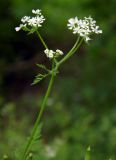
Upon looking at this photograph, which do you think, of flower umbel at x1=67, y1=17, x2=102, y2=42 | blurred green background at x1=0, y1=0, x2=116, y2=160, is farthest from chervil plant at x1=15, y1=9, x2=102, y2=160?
blurred green background at x1=0, y1=0, x2=116, y2=160

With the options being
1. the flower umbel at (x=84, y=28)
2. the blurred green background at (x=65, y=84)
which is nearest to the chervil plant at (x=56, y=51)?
the flower umbel at (x=84, y=28)

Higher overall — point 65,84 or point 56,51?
point 65,84

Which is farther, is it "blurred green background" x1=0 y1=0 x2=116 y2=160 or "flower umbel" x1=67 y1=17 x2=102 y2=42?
"blurred green background" x1=0 y1=0 x2=116 y2=160

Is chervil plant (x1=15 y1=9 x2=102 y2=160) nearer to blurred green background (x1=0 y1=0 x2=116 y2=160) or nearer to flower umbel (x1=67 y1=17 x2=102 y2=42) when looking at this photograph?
flower umbel (x1=67 y1=17 x2=102 y2=42)

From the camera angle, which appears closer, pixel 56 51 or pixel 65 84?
pixel 56 51

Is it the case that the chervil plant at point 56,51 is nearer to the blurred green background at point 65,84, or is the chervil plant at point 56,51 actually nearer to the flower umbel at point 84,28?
the flower umbel at point 84,28

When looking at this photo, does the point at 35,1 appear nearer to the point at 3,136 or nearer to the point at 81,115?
the point at 81,115

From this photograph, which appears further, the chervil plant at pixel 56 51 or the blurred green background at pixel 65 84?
the blurred green background at pixel 65 84

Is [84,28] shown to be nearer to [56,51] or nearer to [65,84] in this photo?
[56,51]

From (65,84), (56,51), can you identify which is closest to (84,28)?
(56,51)
